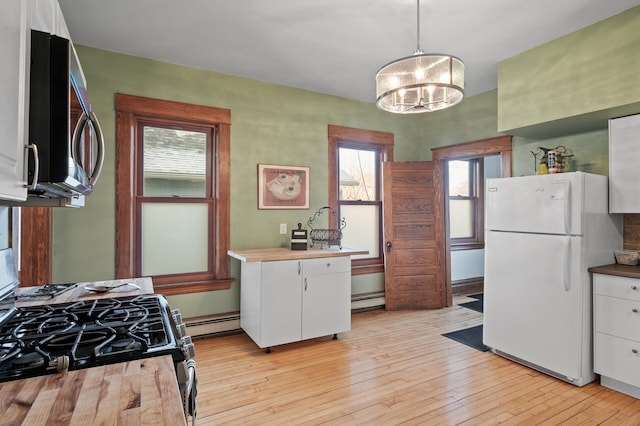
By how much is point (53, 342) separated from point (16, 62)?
2.80ft

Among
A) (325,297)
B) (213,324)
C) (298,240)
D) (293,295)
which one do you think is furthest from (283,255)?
(213,324)

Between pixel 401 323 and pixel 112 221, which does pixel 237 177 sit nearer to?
pixel 112 221

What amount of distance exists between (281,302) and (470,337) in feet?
6.54

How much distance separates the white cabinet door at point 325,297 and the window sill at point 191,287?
90cm

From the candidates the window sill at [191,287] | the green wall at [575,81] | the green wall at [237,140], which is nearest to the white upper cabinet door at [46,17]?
the green wall at [237,140]

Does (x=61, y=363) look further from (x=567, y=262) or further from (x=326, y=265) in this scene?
(x=567, y=262)

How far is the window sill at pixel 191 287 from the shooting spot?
329 cm

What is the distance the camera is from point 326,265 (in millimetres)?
3377

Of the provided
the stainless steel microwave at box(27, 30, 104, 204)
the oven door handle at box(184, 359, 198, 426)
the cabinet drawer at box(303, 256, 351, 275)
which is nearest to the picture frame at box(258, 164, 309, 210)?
the cabinet drawer at box(303, 256, 351, 275)

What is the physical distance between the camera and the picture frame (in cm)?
381

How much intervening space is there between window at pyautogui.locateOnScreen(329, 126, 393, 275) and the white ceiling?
1.11 metres

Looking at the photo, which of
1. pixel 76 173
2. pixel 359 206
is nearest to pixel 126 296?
pixel 76 173

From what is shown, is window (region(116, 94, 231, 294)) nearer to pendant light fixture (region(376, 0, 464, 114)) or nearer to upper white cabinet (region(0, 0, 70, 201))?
pendant light fixture (region(376, 0, 464, 114))

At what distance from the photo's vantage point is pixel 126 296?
1798mm
